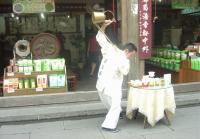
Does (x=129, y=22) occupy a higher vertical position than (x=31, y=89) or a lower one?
higher

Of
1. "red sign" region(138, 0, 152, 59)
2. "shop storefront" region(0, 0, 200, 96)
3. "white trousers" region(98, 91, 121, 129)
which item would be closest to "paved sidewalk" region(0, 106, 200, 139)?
"white trousers" region(98, 91, 121, 129)

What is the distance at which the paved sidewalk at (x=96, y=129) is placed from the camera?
723cm

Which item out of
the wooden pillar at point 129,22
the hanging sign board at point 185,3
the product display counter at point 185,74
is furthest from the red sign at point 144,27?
the hanging sign board at point 185,3

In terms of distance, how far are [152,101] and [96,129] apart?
4.27 ft

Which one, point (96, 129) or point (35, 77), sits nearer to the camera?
point (96, 129)

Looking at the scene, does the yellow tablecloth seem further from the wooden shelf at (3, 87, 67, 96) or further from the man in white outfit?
the wooden shelf at (3, 87, 67, 96)

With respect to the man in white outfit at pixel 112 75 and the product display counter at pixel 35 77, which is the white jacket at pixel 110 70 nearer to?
the man in white outfit at pixel 112 75

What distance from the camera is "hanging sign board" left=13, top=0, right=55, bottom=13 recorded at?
984cm

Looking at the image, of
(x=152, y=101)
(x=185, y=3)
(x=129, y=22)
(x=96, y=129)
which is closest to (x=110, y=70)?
(x=152, y=101)

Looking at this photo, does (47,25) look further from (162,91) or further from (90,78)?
(162,91)

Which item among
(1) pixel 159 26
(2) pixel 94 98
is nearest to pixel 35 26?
(1) pixel 159 26

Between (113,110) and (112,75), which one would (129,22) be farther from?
(113,110)

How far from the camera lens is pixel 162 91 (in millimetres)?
7430

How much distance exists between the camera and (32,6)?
10008 millimetres
